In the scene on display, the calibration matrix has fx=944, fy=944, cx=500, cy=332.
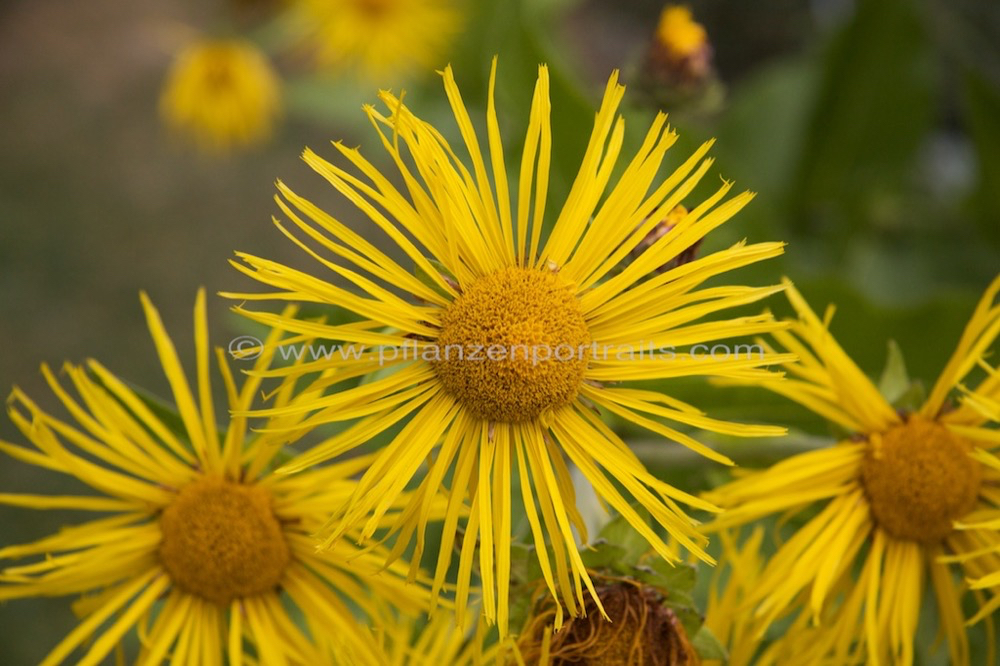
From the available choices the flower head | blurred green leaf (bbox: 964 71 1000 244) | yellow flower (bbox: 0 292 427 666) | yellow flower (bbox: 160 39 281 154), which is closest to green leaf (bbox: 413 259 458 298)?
yellow flower (bbox: 0 292 427 666)

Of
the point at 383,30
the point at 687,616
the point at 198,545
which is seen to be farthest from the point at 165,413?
the point at 383,30

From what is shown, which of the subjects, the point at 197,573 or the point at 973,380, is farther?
the point at 973,380

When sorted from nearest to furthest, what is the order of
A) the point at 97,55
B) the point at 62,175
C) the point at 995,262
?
1. the point at 995,262
2. the point at 62,175
3. the point at 97,55

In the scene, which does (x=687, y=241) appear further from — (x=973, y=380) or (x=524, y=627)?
(x=973, y=380)

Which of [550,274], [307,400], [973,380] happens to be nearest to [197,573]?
[307,400]

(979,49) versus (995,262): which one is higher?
(979,49)

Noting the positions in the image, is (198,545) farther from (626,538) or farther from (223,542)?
(626,538)

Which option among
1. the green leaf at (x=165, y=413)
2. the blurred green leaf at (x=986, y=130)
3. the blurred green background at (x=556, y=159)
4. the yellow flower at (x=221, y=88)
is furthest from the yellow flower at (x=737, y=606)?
the yellow flower at (x=221, y=88)

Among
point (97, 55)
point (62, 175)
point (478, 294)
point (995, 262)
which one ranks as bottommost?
point (478, 294)
